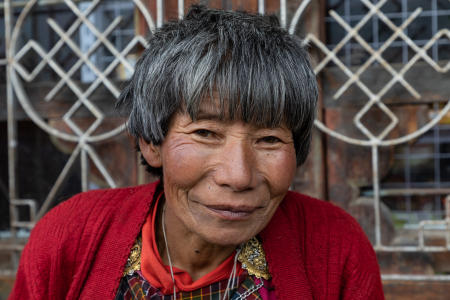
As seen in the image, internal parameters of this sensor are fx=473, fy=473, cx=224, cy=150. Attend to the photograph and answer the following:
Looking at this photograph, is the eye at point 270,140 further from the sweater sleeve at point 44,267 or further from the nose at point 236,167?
the sweater sleeve at point 44,267

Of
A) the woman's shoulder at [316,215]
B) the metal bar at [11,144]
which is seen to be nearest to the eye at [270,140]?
the woman's shoulder at [316,215]

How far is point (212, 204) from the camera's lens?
4.10 ft

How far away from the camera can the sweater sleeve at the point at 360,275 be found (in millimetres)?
1444

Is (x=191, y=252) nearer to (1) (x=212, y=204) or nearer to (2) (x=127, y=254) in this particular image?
(2) (x=127, y=254)

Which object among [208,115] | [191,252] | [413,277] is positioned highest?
[208,115]

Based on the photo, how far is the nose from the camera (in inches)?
47.0

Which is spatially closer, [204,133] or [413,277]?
[204,133]

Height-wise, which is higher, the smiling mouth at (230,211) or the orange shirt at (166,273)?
the smiling mouth at (230,211)

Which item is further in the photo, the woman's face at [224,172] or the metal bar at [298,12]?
the metal bar at [298,12]

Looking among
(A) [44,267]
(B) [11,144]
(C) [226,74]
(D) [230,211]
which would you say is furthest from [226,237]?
(B) [11,144]

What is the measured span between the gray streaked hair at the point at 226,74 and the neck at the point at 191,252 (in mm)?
322

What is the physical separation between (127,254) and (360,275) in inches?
28.3

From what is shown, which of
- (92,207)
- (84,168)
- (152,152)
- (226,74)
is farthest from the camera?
(84,168)

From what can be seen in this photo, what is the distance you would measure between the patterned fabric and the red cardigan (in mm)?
59
